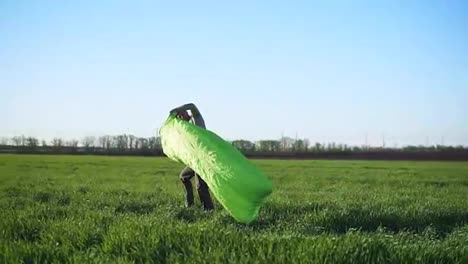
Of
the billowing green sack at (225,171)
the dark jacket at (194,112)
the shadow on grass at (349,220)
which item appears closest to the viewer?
the billowing green sack at (225,171)

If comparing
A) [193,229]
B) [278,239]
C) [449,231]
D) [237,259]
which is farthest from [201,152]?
[449,231]

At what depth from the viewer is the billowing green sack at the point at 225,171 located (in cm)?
682

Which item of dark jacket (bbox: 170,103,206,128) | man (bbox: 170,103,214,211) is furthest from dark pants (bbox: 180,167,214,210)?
dark jacket (bbox: 170,103,206,128)

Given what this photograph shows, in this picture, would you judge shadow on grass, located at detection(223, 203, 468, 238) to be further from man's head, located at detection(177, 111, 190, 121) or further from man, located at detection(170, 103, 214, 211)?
man's head, located at detection(177, 111, 190, 121)

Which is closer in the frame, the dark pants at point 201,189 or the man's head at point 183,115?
the man's head at point 183,115

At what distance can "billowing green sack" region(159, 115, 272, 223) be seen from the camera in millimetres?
6820

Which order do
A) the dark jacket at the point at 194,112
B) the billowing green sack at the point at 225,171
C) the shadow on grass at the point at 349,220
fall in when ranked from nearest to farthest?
the billowing green sack at the point at 225,171 → the shadow on grass at the point at 349,220 → the dark jacket at the point at 194,112

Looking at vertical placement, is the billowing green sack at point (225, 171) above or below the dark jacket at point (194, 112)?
below

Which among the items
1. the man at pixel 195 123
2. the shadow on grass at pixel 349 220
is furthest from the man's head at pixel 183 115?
the shadow on grass at pixel 349 220

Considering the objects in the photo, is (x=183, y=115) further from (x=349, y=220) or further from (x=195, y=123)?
(x=349, y=220)

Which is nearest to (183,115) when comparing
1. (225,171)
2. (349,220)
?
(225,171)

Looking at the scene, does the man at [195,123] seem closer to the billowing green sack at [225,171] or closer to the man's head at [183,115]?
the man's head at [183,115]

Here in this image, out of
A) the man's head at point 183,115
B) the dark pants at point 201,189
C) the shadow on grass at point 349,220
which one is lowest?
the shadow on grass at point 349,220

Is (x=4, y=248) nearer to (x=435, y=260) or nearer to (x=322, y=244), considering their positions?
(x=322, y=244)
